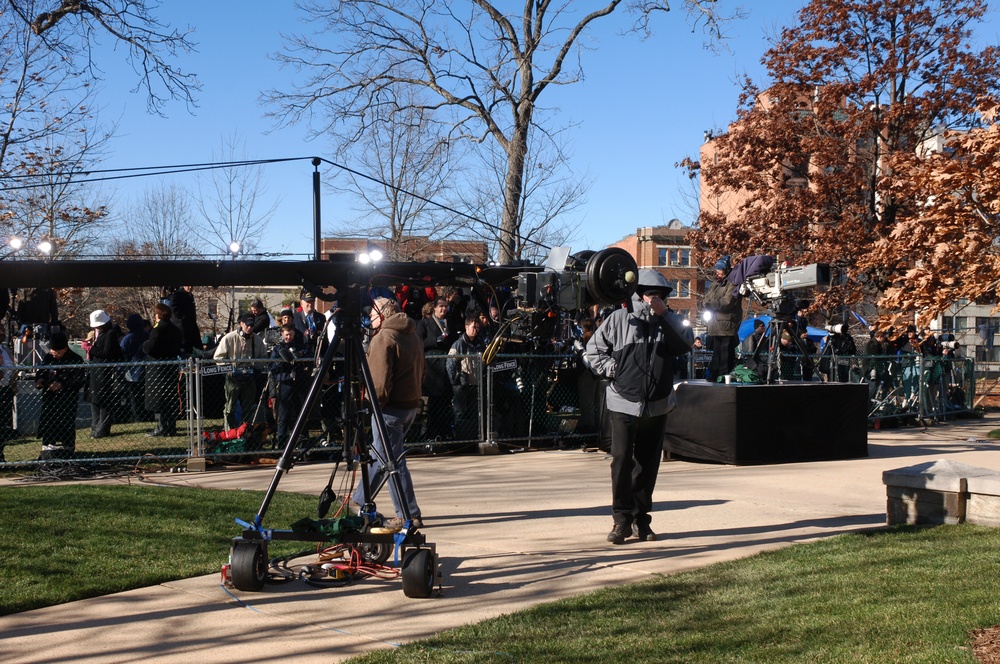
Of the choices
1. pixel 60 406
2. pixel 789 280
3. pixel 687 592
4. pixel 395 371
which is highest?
pixel 789 280

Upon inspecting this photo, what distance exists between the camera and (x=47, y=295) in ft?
44.0

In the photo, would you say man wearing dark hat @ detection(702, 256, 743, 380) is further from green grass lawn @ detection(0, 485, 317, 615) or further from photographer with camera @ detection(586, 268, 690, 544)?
green grass lawn @ detection(0, 485, 317, 615)

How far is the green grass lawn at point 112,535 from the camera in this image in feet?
21.5

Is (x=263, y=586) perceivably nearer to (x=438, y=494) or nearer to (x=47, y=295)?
(x=438, y=494)

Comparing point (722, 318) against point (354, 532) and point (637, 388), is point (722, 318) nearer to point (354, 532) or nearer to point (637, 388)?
point (637, 388)

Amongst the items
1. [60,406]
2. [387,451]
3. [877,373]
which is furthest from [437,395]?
[877,373]

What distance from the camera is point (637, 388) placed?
7.87 meters

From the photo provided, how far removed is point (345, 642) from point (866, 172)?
2033cm

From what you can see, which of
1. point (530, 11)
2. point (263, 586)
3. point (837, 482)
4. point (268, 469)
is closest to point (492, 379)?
point (268, 469)

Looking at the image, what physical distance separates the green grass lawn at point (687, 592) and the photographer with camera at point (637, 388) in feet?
3.66

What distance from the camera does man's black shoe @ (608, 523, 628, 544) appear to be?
7.80 meters

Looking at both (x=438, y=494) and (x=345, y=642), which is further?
(x=438, y=494)

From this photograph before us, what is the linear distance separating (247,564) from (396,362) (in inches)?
87.8

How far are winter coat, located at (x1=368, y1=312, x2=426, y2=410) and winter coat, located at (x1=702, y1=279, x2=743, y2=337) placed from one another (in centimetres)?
735
